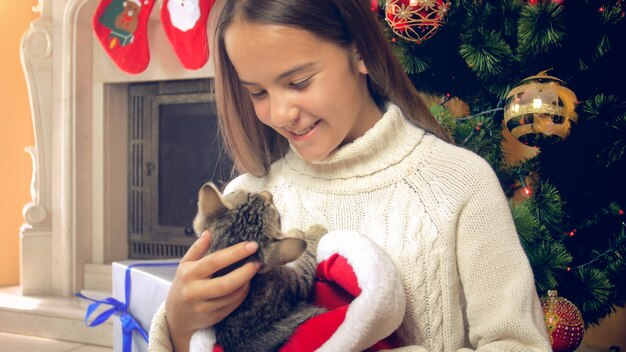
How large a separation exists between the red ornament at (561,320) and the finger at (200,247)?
86cm

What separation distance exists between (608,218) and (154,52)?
214cm

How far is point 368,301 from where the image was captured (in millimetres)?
612

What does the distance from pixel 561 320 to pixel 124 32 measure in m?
2.25

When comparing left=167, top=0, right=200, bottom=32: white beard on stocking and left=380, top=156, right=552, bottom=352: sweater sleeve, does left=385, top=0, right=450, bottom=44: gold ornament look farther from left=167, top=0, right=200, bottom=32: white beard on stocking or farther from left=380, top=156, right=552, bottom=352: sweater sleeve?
left=167, top=0, right=200, bottom=32: white beard on stocking

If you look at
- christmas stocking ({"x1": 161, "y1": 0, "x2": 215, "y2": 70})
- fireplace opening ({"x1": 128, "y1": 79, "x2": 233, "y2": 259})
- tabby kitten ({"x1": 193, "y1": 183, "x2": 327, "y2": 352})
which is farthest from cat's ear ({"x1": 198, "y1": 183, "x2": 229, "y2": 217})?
fireplace opening ({"x1": 128, "y1": 79, "x2": 233, "y2": 259})

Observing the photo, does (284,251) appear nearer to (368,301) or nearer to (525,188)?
(368,301)

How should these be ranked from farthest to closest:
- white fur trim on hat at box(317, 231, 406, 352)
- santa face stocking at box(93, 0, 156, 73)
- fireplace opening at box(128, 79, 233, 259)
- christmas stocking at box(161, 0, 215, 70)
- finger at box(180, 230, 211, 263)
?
1. fireplace opening at box(128, 79, 233, 259)
2. santa face stocking at box(93, 0, 156, 73)
3. christmas stocking at box(161, 0, 215, 70)
4. finger at box(180, 230, 211, 263)
5. white fur trim on hat at box(317, 231, 406, 352)

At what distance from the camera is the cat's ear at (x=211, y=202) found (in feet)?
2.28

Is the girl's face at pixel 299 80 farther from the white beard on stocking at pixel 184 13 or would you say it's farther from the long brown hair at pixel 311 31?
the white beard on stocking at pixel 184 13

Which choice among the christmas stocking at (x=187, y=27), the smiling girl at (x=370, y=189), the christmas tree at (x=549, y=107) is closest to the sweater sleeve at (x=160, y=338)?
the smiling girl at (x=370, y=189)

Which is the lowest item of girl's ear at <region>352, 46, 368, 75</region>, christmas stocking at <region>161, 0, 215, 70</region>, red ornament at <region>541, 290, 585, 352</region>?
red ornament at <region>541, 290, 585, 352</region>

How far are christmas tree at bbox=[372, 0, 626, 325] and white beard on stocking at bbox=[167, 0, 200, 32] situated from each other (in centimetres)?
125

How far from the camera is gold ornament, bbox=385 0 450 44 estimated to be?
51.8 inches

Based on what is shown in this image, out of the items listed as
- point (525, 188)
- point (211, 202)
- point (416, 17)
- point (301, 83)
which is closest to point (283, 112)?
point (301, 83)
